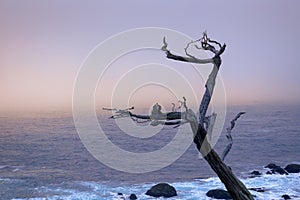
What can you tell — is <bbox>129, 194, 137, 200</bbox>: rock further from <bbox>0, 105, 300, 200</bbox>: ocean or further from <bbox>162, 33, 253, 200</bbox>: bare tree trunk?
<bbox>162, 33, 253, 200</bbox>: bare tree trunk

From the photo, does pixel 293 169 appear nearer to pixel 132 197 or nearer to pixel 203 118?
pixel 132 197

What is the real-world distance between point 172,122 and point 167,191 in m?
24.3

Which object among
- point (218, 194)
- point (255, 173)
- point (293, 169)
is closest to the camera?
point (218, 194)

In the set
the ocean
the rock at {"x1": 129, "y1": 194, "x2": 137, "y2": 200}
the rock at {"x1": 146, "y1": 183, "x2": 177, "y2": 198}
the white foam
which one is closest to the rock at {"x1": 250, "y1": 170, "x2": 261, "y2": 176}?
the ocean

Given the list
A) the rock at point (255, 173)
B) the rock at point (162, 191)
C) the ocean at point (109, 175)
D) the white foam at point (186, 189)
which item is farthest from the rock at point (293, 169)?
the rock at point (162, 191)

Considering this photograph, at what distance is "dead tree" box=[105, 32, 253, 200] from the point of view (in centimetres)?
529

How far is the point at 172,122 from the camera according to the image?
17.2ft

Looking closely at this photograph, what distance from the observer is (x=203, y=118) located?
5.40 metres

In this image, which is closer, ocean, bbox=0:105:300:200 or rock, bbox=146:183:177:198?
rock, bbox=146:183:177:198

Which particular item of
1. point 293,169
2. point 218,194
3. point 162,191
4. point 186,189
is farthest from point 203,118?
point 293,169

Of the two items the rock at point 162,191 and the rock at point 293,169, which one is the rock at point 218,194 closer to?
the rock at point 162,191

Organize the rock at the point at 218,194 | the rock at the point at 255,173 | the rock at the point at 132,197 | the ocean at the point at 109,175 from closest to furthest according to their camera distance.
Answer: the rock at the point at 218,194 → the rock at the point at 132,197 → the ocean at the point at 109,175 → the rock at the point at 255,173

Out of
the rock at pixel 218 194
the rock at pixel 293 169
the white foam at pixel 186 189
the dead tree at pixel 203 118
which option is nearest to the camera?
the dead tree at pixel 203 118

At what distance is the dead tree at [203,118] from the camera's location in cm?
529
